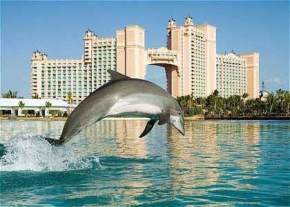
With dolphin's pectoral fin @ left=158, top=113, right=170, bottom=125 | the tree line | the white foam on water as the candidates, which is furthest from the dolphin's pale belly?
the tree line

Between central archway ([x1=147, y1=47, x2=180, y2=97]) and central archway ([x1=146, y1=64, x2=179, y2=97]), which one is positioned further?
central archway ([x1=146, y1=64, x2=179, y2=97])

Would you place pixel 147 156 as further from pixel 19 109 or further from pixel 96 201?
pixel 19 109

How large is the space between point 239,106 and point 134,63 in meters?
47.9

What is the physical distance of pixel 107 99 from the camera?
8.43 meters

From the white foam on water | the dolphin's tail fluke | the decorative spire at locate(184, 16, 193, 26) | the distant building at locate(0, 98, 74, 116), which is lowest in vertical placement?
the white foam on water

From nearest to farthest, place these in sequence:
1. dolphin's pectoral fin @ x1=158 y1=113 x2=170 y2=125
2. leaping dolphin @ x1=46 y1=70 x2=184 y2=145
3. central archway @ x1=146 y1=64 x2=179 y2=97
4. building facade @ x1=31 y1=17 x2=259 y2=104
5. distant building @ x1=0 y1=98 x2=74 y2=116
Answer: leaping dolphin @ x1=46 y1=70 x2=184 y2=145 → dolphin's pectoral fin @ x1=158 y1=113 x2=170 y2=125 → distant building @ x1=0 y1=98 x2=74 y2=116 → building facade @ x1=31 y1=17 x2=259 y2=104 → central archway @ x1=146 y1=64 x2=179 y2=97

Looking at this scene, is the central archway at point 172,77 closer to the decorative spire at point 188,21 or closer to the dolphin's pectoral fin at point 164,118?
the decorative spire at point 188,21

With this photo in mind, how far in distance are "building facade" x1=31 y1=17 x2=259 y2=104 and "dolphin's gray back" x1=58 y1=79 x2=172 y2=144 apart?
531ft

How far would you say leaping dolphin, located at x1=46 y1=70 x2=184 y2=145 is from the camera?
27.7ft

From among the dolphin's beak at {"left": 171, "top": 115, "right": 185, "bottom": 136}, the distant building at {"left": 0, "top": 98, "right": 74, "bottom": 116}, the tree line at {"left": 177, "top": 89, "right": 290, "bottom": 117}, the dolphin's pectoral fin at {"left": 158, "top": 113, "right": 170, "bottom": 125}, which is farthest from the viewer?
the distant building at {"left": 0, "top": 98, "right": 74, "bottom": 116}

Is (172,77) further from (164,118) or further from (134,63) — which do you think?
(164,118)

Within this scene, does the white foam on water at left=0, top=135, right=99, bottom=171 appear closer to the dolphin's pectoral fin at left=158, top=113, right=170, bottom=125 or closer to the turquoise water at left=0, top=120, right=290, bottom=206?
the turquoise water at left=0, top=120, right=290, bottom=206

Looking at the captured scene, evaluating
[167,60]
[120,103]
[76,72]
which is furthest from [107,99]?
[76,72]

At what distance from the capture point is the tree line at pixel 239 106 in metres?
126
